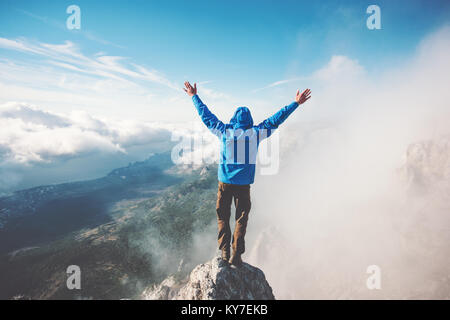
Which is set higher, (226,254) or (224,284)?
(226,254)

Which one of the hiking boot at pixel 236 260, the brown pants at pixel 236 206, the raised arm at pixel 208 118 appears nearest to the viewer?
the raised arm at pixel 208 118

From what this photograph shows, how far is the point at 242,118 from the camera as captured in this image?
7004 millimetres

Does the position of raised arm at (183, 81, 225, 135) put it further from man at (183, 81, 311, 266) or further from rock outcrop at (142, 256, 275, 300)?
rock outcrop at (142, 256, 275, 300)

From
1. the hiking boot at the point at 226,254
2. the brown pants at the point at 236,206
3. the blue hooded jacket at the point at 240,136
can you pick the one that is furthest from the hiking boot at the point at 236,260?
the blue hooded jacket at the point at 240,136

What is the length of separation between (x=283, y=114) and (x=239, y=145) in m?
1.91

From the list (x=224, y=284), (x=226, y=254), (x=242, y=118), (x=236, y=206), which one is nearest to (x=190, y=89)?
(x=242, y=118)

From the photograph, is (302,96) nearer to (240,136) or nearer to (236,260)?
(240,136)

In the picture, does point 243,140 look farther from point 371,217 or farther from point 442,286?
point 371,217

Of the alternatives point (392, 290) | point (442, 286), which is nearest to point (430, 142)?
point (442, 286)

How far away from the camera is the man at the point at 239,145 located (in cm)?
692

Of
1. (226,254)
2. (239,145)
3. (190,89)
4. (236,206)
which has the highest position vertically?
(190,89)

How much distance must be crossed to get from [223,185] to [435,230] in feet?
310

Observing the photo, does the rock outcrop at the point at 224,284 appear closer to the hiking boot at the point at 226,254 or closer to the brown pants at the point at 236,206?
the hiking boot at the point at 226,254

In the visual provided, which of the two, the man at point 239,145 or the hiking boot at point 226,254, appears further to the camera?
the hiking boot at point 226,254
